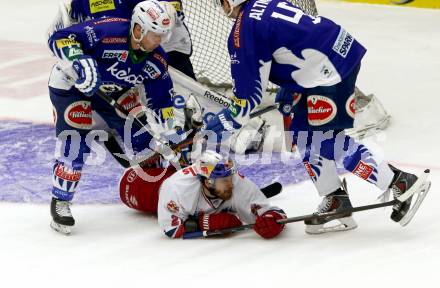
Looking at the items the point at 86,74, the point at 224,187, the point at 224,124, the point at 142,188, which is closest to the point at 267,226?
the point at 224,187

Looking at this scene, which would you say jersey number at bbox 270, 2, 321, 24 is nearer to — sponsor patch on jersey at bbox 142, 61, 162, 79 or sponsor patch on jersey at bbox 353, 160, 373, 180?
sponsor patch on jersey at bbox 353, 160, 373, 180

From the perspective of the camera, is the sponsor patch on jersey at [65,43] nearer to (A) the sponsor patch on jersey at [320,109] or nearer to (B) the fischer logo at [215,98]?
(A) the sponsor patch on jersey at [320,109]

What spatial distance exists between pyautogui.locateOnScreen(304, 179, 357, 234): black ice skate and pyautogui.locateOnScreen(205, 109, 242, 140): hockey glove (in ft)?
1.82

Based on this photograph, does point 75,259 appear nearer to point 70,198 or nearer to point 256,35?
point 70,198

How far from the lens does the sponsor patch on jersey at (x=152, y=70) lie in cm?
522

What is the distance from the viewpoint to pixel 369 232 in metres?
4.85

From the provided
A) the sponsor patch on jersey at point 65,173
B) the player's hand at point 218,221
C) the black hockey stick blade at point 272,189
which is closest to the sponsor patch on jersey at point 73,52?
the sponsor patch on jersey at point 65,173

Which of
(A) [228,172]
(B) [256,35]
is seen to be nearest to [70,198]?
(A) [228,172]

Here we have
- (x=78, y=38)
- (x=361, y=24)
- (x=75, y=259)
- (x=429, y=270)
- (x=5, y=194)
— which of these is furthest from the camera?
(x=361, y=24)

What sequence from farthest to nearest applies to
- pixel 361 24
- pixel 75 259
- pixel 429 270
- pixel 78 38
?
pixel 361 24, pixel 78 38, pixel 75 259, pixel 429 270

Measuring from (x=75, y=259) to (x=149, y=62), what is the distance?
111 centimetres

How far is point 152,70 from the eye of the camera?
5.24m

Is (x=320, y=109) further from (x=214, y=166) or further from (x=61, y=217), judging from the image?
(x=61, y=217)

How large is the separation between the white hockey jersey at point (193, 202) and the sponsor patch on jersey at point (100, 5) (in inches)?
54.6
